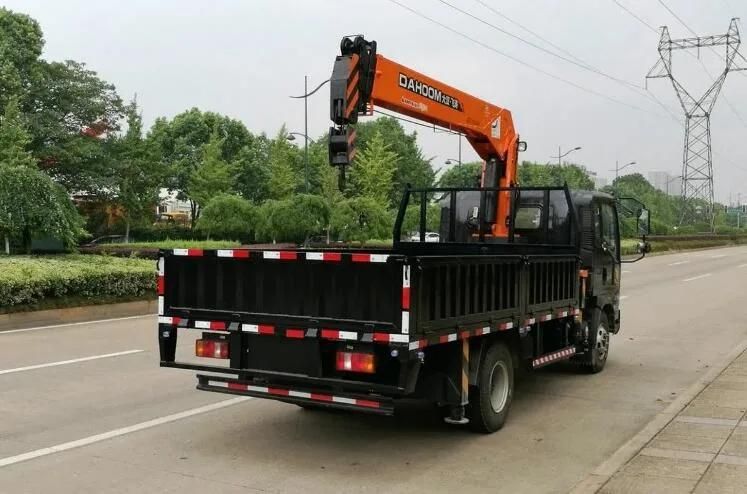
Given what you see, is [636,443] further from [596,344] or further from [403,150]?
[403,150]

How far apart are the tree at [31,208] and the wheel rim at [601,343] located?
13.3m

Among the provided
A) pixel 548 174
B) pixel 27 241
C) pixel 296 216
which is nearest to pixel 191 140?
pixel 296 216

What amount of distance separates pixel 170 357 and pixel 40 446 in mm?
1241

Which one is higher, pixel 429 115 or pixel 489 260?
pixel 429 115

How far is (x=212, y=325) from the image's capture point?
20.2ft

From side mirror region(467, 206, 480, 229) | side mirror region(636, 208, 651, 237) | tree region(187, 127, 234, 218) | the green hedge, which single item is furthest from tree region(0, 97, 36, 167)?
side mirror region(636, 208, 651, 237)

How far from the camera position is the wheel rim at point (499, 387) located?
22.2ft

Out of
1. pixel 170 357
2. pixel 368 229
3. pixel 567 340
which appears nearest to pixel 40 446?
pixel 170 357

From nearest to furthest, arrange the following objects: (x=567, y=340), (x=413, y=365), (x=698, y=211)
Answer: (x=413, y=365), (x=567, y=340), (x=698, y=211)

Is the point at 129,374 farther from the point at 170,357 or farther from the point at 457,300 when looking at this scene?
the point at 457,300

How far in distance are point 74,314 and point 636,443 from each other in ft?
39.8

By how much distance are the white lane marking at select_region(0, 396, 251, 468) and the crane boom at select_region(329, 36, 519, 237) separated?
9.14 ft

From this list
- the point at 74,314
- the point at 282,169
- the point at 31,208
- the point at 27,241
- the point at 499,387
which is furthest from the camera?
the point at 282,169

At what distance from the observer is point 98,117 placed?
44.8 m
